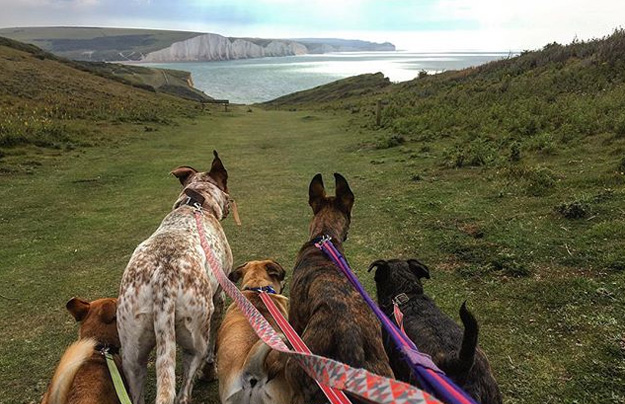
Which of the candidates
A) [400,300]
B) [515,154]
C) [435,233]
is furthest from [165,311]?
[515,154]

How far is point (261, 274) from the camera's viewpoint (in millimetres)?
4902

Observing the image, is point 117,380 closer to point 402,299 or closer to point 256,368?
point 256,368

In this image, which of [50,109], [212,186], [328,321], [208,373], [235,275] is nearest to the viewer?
[328,321]

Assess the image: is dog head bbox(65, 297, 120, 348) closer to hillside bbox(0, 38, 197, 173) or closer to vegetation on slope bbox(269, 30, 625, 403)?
vegetation on slope bbox(269, 30, 625, 403)

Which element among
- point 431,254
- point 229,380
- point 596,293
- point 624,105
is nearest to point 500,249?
point 431,254

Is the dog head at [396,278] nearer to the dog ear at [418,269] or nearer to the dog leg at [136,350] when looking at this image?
the dog ear at [418,269]

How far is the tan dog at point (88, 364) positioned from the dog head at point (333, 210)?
2.23 meters

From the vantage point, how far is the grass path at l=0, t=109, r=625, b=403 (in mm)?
4496

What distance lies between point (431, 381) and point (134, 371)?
2448mm

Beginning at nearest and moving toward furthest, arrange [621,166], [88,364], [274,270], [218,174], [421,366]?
[421,366] < [88,364] < [274,270] < [218,174] < [621,166]

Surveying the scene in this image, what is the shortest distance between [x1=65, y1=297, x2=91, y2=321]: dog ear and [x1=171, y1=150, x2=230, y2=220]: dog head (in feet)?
4.71

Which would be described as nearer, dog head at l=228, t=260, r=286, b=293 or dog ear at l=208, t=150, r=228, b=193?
dog head at l=228, t=260, r=286, b=293

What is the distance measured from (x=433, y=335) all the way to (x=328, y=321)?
1.12 meters

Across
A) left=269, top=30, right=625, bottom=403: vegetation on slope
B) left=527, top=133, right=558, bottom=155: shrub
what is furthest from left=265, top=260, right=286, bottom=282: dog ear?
left=527, top=133, right=558, bottom=155: shrub
